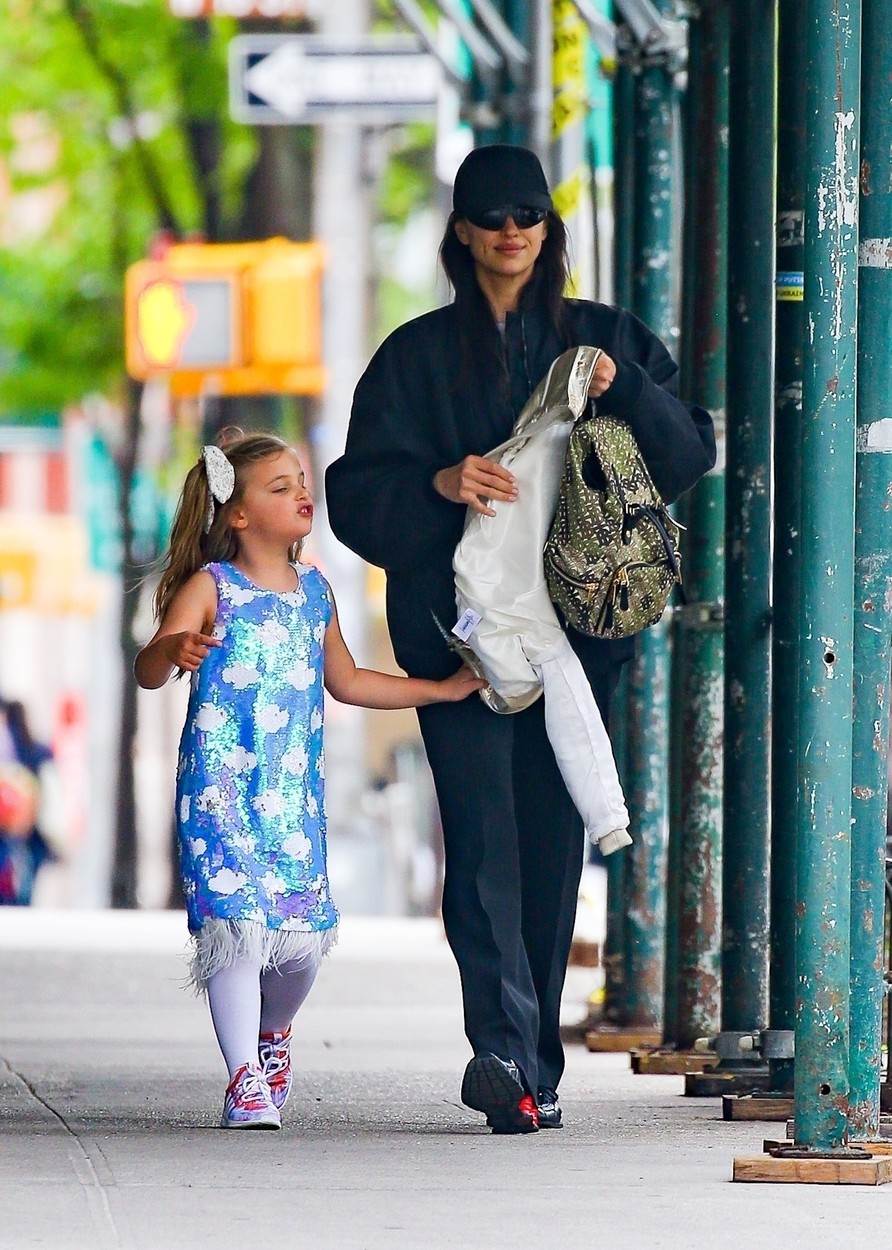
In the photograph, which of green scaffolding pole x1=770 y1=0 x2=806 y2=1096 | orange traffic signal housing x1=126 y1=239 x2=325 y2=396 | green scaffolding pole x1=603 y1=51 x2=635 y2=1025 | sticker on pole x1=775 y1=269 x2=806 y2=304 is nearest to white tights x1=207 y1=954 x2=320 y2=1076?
green scaffolding pole x1=770 y1=0 x2=806 y2=1096

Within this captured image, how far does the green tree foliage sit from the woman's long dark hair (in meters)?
18.4

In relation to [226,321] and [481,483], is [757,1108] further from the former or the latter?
[226,321]

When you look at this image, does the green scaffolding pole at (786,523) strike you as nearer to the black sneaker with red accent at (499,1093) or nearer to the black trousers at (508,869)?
the black trousers at (508,869)

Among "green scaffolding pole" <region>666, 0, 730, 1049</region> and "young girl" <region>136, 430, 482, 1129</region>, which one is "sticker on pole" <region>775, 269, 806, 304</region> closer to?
"young girl" <region>136, 430, 482, 1129</region>

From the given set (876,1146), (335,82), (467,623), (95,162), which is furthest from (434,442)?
(95,162)

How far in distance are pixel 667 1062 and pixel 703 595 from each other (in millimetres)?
1209

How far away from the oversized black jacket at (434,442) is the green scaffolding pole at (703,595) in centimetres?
157

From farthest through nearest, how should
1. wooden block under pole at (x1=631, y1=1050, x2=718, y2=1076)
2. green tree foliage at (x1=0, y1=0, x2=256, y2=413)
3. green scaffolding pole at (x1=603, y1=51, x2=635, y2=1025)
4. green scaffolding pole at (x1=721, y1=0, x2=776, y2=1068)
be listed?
green tree foliage at (x1=0, y1=0, x2=256, y2=413) < green scaffolding pole at (x1=603, y1=51, x2=635, y2=1025) < wooden block under pole at (x1=631, y1=1050, x2=718, y2=1076) < green scaffolding pole at (x1=721, y1=0, x2=776, y2=1068)

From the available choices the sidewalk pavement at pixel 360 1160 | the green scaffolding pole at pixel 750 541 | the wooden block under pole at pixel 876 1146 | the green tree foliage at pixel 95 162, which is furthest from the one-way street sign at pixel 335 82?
the green tree foliage at pixel 95 162

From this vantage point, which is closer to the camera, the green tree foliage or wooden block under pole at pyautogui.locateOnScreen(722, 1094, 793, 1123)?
wooden block under pole at pyautogui.locateOnScreen(722, 1094, 793, 1123)

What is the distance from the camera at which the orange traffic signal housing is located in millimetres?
19453

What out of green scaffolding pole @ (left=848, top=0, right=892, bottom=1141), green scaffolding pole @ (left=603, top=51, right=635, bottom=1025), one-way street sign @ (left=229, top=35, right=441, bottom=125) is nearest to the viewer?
green scaffolding pole @ (left=848, top=0, right=892, bottom=1141)

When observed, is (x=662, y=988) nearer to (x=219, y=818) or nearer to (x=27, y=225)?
(x=219, y=818)

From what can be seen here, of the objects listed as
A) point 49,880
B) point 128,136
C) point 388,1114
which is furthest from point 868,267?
point 49,880
